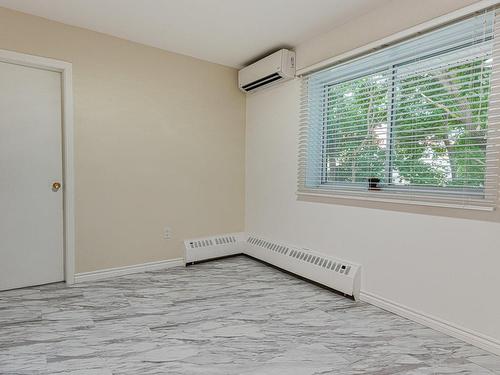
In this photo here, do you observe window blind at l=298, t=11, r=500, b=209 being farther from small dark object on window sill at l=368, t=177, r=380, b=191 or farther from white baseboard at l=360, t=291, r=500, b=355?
white baseboard at l=360, t=291, r=500, b=355

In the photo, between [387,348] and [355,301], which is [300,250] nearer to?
[355,301]

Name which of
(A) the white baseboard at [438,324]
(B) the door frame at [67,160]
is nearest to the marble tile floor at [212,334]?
(A) the white baseboard at [438,324]

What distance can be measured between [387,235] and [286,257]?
116cm

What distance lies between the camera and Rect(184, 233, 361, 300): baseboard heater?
8.92 ft

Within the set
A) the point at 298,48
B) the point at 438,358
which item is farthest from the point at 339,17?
the point at 438,358

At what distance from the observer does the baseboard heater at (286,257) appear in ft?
8.92

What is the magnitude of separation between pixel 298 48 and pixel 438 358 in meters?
2.82

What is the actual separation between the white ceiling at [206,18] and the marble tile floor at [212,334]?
7.65ft

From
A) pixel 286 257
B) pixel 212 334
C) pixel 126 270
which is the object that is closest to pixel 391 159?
pixel 286 257

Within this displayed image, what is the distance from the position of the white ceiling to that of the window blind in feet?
1.41

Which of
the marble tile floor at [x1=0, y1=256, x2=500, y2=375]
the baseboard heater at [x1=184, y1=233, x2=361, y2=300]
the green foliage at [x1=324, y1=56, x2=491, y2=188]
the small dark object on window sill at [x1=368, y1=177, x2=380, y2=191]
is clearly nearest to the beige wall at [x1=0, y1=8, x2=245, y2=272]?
the baseboard heater at [x1=184, y1=233, x2=361, y2=300]

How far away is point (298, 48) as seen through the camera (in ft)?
10.7

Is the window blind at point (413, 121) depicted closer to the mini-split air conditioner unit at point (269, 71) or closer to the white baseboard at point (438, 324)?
the mini-split air conditioner unit at point (269, 71)

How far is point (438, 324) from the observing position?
216 cm
